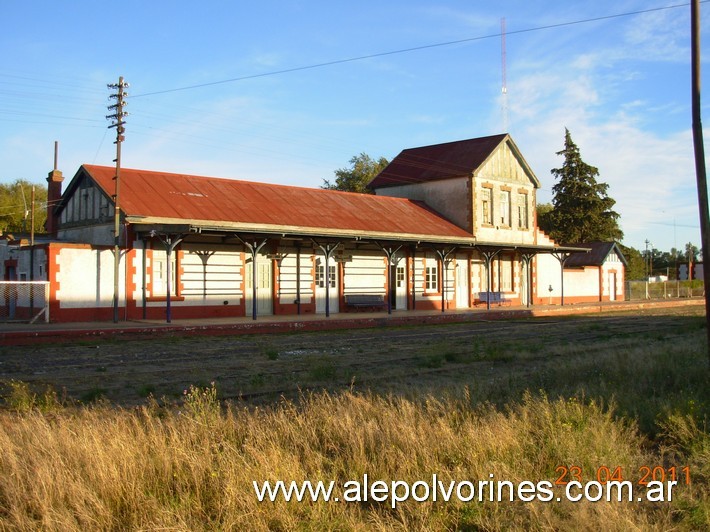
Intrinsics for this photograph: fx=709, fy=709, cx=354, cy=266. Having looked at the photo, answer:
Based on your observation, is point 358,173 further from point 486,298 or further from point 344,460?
point 344,460

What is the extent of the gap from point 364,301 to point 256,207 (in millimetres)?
6052

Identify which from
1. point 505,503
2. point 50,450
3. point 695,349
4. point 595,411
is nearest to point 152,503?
point 50,450

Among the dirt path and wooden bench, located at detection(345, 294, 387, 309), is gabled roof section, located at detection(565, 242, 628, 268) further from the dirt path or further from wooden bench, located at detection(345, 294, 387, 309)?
the dirt path

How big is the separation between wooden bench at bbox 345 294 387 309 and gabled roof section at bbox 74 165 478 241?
2903 mm

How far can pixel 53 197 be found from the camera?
101 ft

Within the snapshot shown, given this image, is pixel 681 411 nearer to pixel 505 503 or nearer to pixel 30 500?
pixel 505 503

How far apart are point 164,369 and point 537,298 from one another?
3018cm

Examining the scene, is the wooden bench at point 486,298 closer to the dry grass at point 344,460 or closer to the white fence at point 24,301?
the white fence at point 24,301

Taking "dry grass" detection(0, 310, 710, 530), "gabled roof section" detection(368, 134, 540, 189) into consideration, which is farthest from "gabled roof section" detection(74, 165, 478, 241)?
"dry grass" detection(0, 310, 710, 530)

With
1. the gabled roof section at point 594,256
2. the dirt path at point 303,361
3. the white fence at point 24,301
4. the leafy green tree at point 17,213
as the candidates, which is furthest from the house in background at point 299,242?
the leafy green tree at point 17,213

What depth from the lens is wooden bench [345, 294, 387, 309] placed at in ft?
96.7

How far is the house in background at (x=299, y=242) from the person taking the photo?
23.2 m

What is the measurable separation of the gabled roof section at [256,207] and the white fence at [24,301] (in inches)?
140

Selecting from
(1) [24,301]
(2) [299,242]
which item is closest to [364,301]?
(2) [299,242]
